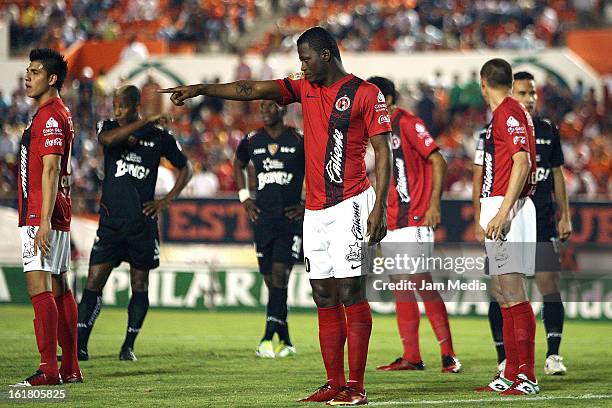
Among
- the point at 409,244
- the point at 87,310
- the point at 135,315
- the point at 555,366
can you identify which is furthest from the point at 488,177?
the point at 87,310

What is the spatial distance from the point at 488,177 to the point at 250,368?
124 inches

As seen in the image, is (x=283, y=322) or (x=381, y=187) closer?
(x=381, y=187)

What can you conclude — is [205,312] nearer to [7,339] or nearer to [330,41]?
[7,339]

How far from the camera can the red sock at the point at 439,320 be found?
10836mm

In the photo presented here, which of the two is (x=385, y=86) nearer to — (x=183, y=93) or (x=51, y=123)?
(x=183, y=93)

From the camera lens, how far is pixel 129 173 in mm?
11109

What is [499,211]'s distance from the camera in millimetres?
8641

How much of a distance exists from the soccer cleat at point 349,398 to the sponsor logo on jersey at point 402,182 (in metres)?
3.39

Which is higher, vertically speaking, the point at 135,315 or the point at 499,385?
the point at 135,315

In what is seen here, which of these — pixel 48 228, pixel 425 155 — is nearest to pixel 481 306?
pixel 425 155

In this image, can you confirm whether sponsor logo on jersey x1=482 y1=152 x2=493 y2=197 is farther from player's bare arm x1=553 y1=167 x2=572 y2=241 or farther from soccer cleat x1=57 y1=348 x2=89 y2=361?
soccer cleat x1=57 y1=348 x2=89 y2=361

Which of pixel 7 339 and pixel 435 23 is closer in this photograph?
pixel 7 339

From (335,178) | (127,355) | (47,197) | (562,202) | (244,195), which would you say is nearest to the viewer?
(335,178)

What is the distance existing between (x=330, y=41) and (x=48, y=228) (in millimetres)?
2557
